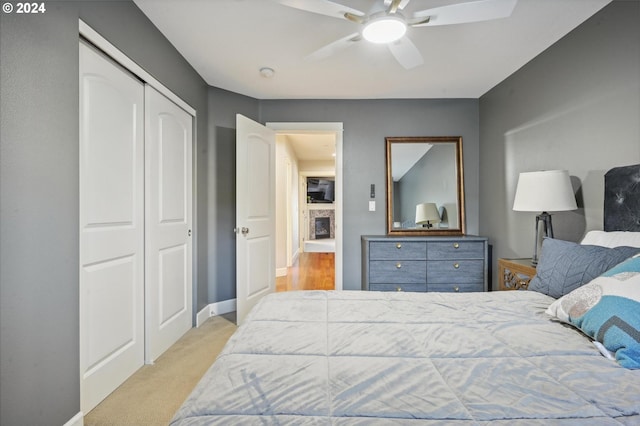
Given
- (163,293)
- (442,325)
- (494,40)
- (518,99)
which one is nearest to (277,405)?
(442,325)

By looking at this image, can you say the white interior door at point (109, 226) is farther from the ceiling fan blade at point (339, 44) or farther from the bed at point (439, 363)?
the ceiling fan blade at point (339, 44)

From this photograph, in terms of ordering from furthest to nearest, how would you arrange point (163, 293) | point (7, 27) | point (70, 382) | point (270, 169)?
point (270, 169) → point (163, 293) → point (70, 382) → point (7, 27)

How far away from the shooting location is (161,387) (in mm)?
1957

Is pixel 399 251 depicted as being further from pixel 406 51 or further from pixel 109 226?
pixel 109 226

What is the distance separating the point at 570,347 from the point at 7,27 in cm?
236

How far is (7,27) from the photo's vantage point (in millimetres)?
1194

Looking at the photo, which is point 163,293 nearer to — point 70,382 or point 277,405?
point 70,382

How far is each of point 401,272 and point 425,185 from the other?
3.64 feet

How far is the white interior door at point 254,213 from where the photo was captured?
301 centimetres

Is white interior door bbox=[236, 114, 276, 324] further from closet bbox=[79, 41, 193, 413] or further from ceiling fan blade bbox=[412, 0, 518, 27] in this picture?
ceiling fan blade bbox=[412, 0, 518, 27]

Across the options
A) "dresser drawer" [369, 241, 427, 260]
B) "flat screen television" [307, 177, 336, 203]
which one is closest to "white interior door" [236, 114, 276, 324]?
"dresser drawer" [369, 241, 427, 260]

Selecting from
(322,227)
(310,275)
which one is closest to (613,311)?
(310,275)

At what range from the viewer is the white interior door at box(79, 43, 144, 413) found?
1650 millimetres

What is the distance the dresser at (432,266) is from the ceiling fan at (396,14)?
1941 mm
